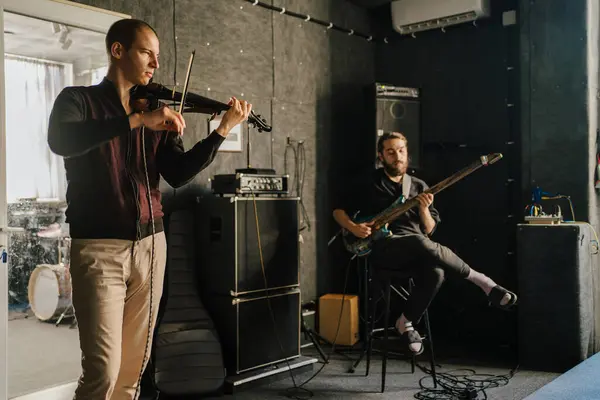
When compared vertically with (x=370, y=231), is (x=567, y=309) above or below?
below

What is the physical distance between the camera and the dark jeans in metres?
3.28

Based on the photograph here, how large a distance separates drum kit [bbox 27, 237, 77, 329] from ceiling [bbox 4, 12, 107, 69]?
3.75ft

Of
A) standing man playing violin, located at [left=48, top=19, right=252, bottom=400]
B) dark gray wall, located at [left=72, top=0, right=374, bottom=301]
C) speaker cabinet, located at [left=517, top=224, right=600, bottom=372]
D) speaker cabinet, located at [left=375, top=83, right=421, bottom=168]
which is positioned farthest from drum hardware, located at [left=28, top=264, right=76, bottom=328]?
speaker cabinet, located at [left=517, top=224, right=600, bottom=372]

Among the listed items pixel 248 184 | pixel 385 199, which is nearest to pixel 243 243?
pixel 248 184

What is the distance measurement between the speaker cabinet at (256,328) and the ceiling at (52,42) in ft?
5.38

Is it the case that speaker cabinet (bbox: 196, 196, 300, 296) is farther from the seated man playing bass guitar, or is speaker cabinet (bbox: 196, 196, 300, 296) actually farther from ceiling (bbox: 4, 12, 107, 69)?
ceiling (bbox: 4, 12, 107, 69)

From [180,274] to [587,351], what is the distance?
8.51 ft

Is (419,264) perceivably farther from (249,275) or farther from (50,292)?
(50,292)

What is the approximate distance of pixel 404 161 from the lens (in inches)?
147

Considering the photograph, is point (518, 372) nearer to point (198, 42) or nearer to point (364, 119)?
point (364, 119)

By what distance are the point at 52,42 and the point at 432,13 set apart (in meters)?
2.80

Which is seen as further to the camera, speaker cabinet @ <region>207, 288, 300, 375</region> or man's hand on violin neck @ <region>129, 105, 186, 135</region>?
speaker cabinet @ <region>207, 288, 300, 375</region>

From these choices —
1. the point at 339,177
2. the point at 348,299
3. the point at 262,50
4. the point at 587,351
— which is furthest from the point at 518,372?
the point at 262,50

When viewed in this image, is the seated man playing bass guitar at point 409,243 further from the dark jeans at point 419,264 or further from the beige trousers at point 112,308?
the beige trousers at point 112,308
